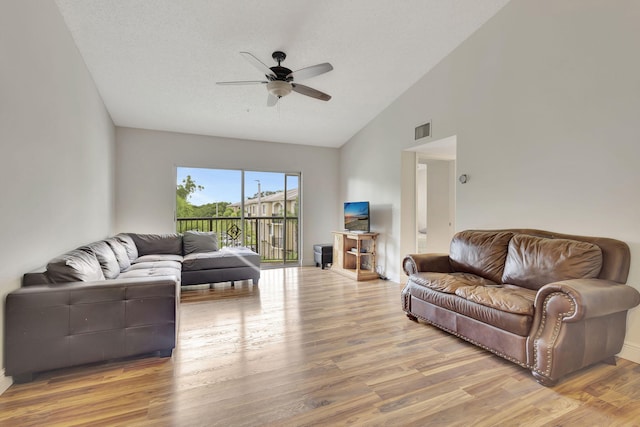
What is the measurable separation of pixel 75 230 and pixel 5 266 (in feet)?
4.46

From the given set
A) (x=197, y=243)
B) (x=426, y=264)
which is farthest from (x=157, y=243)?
(x=426, y=264)

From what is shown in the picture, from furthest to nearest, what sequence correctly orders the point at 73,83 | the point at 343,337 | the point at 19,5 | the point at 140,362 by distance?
1. the point at 73,83
2. the point at 343,337
3. the point at 140,362
4. the point at 19,5

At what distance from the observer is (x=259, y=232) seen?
6.21 metres

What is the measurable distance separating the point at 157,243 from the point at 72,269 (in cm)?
269

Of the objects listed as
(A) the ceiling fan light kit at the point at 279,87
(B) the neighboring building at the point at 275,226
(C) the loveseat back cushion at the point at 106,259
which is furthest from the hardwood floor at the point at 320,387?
(B) the neighboring building at the point at 275,226

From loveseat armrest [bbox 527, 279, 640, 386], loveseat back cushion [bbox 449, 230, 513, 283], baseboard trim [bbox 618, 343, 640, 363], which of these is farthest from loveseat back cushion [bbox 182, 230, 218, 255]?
baseboard trim [bbox 618, 343, 640, 363]

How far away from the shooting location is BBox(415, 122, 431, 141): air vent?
4244 millimetres

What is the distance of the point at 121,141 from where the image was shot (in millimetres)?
5172

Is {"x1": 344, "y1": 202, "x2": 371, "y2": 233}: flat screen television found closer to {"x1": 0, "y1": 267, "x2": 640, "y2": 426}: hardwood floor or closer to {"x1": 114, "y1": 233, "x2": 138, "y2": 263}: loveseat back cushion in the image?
{"x1": 0, "y1": 267, "x2": 640, "y2": 426}: hardwood floor

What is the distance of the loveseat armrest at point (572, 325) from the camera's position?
1943 mm

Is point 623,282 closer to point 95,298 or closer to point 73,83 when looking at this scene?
point 95,298

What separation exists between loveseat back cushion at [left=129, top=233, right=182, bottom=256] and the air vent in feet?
13.6

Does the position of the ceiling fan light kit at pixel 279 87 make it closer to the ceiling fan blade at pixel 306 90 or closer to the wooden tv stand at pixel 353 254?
the ceiling fan blade at pixel 306 90

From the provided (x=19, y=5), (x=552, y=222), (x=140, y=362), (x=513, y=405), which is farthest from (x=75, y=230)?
(x=552, y=222)
